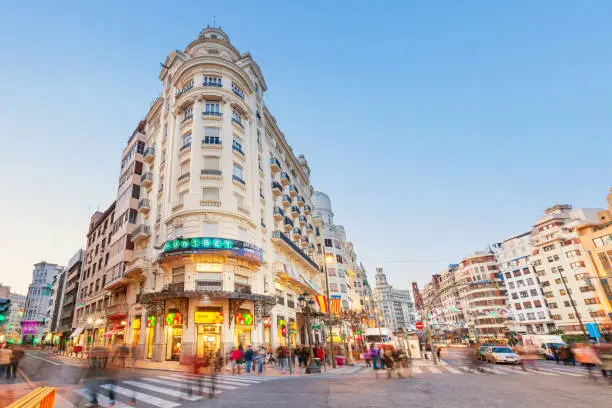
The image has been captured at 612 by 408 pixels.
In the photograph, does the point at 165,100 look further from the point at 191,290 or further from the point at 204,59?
the point at 191,290

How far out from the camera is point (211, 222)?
26.4 meters

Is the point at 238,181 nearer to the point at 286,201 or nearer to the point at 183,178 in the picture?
the point at 183,178

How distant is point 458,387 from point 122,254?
108 ft

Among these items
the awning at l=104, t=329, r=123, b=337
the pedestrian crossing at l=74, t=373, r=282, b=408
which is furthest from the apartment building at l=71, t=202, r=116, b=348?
the pedestrian crossing at l=74, t=373, r=282, b=408

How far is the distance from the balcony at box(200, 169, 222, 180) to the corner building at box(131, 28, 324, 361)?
0.29ft

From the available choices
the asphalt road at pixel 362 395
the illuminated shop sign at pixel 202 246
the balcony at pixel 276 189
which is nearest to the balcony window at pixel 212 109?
the balcony at pixel 276 189

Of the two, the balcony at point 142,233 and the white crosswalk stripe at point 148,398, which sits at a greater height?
the balcony at point 142,233

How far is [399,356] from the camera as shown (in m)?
16.3

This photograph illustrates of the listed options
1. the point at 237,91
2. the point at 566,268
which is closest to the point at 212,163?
the point at 237,91

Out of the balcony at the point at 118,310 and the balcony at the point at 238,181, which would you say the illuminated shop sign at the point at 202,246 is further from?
the balcony at the point at 118,310

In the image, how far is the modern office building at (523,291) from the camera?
74.1m

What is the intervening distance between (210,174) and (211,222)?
442cm

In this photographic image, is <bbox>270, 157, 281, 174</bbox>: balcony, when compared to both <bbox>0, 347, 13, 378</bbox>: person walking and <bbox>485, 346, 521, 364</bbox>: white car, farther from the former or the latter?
<bbox>485, 346, 521, 364</bbox>: white car

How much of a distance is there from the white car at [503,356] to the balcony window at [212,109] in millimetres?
31136
